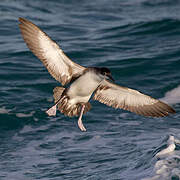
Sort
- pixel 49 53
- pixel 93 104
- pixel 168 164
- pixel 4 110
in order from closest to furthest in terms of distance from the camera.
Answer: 1. pixel 168 164
2. pixel 49 53
3. pixel 4 110
4. pixel 93 104

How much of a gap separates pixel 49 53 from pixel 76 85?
68 centimetres

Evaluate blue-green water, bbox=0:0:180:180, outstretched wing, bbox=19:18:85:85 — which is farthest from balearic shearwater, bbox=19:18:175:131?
blue-green water, bbox=0:0:180:180

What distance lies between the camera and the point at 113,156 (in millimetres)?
8344

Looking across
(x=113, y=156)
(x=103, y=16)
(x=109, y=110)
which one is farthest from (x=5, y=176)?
(x=103, y=16)

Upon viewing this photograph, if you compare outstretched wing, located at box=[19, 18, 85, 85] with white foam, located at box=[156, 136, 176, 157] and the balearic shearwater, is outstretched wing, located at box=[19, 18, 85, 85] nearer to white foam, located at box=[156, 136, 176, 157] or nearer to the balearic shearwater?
the balearic shearwater

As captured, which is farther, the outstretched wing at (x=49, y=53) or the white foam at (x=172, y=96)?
the white foam at (x=172, y=96)

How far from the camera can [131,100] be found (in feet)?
28.2

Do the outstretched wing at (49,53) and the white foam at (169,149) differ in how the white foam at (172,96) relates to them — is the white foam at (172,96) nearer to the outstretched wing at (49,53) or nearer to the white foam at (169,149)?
the white foam at (169,149)

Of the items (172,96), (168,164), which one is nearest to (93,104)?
(172,96)

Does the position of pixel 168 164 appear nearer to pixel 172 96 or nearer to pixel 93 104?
pixel 93 104

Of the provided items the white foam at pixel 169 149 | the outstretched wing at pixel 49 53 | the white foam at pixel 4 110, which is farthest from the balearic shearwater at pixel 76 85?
the white foam at pixel 4 110

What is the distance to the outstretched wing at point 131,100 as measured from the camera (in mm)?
8328

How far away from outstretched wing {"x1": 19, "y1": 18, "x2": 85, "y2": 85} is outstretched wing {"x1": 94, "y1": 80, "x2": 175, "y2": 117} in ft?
2.38

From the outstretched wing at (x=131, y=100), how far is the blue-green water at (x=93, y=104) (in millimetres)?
551
